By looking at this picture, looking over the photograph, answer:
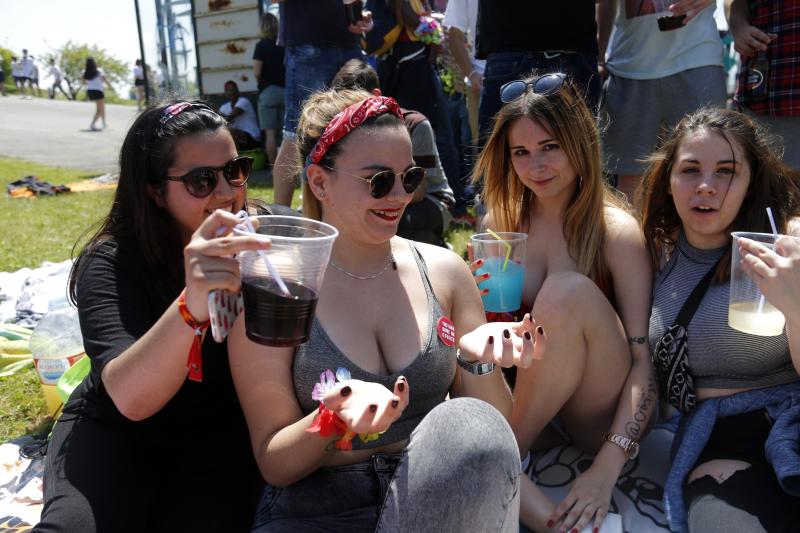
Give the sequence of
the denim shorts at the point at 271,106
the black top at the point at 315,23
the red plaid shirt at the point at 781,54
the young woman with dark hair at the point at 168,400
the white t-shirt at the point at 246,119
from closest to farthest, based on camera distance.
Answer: the young woman with dark hair at the point at 168,400 < the red plaid shirt at the point at 781,54 < the black top at the point at 315,23 < the denim shorts at the point at 271,106 < the white t-shirt at the point at 246,119

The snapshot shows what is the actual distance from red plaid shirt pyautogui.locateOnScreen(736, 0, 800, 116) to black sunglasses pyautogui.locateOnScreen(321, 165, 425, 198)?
2.45 meters

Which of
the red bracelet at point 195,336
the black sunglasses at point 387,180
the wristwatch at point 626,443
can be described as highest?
the black sunglasses at point 387,180

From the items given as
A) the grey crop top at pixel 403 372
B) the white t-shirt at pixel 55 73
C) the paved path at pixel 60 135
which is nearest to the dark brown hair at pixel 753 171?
the grey crop top at pixel 403 372

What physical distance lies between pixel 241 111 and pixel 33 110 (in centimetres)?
2190

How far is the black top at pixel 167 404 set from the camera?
2129 mm

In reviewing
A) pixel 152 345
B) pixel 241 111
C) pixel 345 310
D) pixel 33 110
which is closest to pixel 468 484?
pixel 345 310

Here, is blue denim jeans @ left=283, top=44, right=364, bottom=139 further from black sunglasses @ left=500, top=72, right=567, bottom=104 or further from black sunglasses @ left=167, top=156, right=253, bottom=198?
black sunglasses @ left=167, top=156, right=253, bottom=198

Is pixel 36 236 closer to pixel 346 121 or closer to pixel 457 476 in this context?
pixel 346 121

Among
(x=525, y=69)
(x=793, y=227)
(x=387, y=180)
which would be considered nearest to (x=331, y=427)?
(x=387, y=180)

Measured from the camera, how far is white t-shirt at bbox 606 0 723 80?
12.3ft

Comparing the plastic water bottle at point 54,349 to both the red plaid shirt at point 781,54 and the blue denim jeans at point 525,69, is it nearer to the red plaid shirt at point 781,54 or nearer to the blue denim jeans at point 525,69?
the blue denim jeans at point 525,69

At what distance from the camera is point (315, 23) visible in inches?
215

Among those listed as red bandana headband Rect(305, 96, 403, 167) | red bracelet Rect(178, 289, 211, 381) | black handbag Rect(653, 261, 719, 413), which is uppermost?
red bandana headband Rect(305, 96, 403, 167)

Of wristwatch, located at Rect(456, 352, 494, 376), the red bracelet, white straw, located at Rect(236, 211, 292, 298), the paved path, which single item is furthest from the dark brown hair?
the paved path
